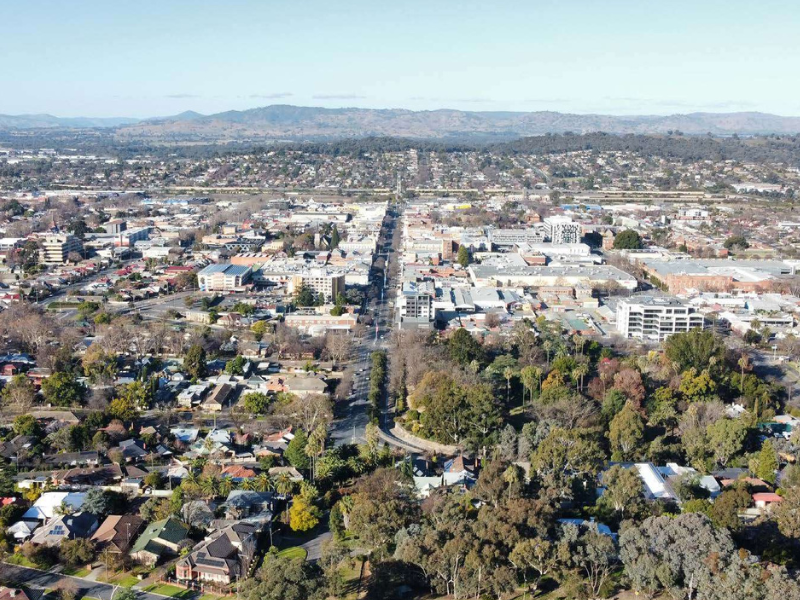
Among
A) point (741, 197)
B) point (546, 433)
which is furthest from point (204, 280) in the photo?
point (741, 197)

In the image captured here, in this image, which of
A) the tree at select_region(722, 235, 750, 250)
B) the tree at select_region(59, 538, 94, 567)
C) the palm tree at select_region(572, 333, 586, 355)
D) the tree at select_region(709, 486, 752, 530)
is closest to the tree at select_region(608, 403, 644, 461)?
the tree at select_region(709, 486, 752, 530)

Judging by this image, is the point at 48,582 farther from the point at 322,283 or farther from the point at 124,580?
the point at 322,283

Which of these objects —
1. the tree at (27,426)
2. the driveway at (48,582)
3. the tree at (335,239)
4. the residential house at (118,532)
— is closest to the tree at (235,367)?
the tree at (27,426)

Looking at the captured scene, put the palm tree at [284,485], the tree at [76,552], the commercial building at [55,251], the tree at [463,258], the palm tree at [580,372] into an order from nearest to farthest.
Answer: the tree at [76,552] < the palm tree at [284,485] < the palm tree at [580,372] < the tree at [463,258] < the commercial building at [55,251]

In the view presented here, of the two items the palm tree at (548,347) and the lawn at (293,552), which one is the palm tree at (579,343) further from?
the lawn at (293,552)

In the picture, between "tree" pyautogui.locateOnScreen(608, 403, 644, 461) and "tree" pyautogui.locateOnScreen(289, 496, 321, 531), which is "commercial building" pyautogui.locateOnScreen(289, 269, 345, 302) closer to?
"tree" pyautogui.locateOnScreen(608, 403, 644, 461)

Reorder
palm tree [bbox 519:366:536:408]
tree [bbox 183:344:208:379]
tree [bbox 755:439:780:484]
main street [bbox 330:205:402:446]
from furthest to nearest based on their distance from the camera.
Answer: tree [bbox 183:344:208:379] < palm tree [bbox 519:366:536:408] < main street [bbox 330:205:402:446] < tree [bbox 755:439:780:484]
